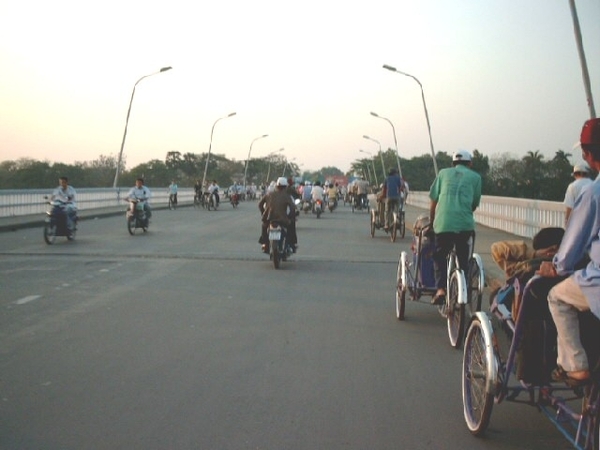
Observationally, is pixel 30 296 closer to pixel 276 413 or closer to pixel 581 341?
pixel 276 413

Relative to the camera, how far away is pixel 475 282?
8055mm

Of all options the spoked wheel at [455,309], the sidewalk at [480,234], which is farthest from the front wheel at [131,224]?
the spoked wheel at [455,309]

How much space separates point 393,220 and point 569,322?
55.0 feet

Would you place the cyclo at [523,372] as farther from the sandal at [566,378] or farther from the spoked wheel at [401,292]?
the spoked wheel at [401,292]

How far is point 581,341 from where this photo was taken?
3.76 metres

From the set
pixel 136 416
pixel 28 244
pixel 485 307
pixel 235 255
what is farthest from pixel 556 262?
pixel 28 244

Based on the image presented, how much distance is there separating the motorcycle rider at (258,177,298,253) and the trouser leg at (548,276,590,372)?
1019cm

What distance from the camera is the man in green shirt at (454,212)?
788 centimetres

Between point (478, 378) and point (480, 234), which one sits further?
point (480, 234)

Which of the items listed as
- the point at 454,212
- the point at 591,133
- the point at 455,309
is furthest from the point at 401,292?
the point at 591,133

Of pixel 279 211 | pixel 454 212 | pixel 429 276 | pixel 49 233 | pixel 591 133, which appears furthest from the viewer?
pixel 49 233

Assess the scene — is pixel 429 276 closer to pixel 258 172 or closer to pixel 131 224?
pixel 131 224

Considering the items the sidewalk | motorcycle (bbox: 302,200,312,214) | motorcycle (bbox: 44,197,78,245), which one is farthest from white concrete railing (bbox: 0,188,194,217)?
motorcycle (bbox: 302,200,312,214)

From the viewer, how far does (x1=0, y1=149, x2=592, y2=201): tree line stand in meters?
69.5
